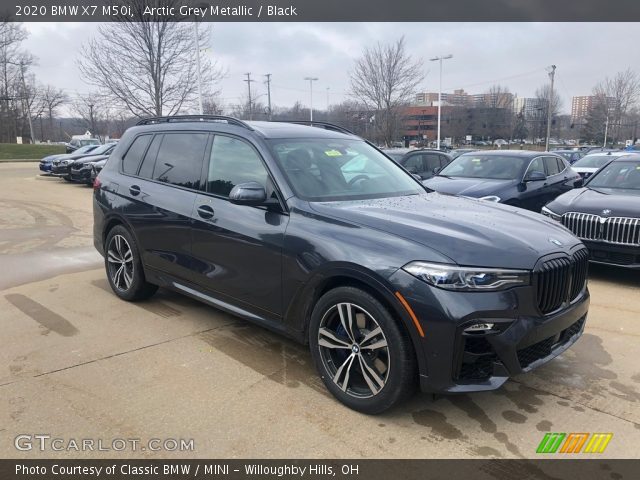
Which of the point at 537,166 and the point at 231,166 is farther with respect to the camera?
the point at 537,166

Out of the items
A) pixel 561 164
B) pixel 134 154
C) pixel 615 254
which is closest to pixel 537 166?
pixel 561 164

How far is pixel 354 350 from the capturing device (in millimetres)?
3258

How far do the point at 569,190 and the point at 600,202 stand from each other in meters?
3.24

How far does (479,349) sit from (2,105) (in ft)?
223

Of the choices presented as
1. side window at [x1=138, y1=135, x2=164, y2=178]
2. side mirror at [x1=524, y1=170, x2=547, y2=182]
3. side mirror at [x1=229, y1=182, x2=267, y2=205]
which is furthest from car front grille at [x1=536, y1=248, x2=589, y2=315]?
side mirror at [x1=524, y1=170, x2=547, y2=182]

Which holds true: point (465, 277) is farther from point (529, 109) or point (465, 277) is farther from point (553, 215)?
point (529, 109)

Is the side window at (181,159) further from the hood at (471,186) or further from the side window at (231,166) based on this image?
the hood at (471,186)

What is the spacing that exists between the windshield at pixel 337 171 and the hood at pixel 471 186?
3.87 metres

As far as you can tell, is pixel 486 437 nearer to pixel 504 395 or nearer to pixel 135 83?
pixel 504 395

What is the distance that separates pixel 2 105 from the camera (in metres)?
57.8

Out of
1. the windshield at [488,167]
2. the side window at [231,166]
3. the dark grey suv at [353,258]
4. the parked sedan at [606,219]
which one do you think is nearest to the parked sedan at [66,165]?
the windshield at [488,167]

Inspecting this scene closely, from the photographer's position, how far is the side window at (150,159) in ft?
17.0

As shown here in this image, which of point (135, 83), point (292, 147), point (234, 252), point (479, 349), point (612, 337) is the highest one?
point (135, 83)
